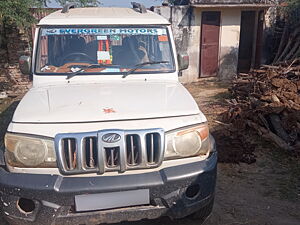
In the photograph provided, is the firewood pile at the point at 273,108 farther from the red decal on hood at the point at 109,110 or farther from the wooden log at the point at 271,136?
the red decal on hood at the point at 109,110

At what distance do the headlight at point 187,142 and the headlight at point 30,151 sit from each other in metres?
0.91

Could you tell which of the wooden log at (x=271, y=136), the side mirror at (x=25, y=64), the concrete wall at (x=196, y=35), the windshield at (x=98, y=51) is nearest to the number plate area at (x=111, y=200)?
the windshield at (x=98, y=51)

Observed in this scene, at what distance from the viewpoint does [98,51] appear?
3.54 metres

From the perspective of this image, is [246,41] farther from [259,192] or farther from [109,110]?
[109,110]

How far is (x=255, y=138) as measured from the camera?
543cm

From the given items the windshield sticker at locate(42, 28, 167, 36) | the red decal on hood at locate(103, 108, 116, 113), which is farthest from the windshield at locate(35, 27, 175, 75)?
the red decal on hood at locate(103, 108, 116, 113)

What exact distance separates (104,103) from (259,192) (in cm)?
226

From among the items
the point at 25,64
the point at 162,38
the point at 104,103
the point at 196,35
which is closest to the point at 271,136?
the point at 162,38

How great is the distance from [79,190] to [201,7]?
352 inches

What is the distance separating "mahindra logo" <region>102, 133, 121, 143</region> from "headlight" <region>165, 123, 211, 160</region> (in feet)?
1.35

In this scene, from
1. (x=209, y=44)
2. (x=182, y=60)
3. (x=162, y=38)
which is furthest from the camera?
(x=209, y=44)

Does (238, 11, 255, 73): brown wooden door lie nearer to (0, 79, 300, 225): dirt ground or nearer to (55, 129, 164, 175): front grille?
(0, 79, 300, 225): dirt ground

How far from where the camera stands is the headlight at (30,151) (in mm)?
2391

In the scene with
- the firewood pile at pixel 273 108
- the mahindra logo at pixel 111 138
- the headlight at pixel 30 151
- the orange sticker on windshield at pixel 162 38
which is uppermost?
the orange sticker on windshield at pixel 162 38
